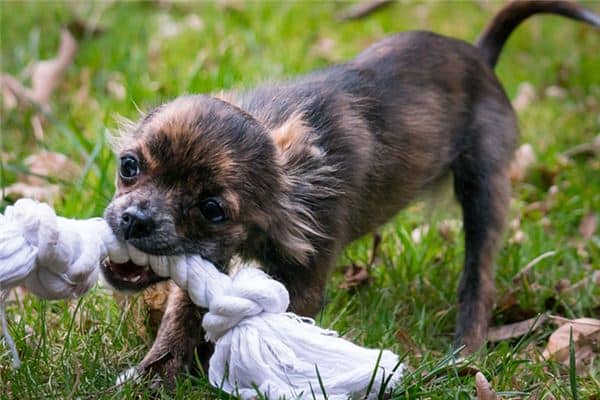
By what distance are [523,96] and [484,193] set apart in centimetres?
249

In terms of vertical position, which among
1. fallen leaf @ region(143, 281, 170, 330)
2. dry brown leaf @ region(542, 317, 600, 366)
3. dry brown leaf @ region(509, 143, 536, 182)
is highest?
fallen leaf @ region(143, 281, 170, 330)

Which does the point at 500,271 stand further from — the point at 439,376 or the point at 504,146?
the point at 439,376

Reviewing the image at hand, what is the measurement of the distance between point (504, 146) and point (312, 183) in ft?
4.99

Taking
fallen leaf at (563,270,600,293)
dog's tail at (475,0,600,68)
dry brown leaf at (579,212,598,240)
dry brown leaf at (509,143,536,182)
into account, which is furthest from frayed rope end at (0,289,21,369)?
dry brown leaf at (509,143,536,182)

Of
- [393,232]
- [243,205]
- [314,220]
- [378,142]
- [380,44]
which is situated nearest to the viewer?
[243,205]

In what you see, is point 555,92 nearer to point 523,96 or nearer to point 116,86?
point 523,96

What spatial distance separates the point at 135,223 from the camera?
126 inches

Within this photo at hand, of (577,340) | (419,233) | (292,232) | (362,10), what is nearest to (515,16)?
(419,233)

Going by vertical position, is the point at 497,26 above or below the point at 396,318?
above

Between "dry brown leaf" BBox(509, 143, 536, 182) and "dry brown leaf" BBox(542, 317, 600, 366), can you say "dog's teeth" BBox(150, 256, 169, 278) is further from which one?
"dry brown leaf" BBox(509, 143, 536, 182)

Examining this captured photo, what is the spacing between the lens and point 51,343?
355 cm

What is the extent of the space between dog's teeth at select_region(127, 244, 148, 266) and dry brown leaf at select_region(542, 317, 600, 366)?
1.71 metres

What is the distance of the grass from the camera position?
3520 mm

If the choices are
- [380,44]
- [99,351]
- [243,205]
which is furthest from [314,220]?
[380,44]
